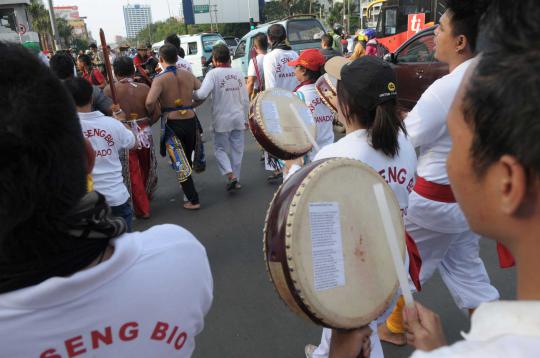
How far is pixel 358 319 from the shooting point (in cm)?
132

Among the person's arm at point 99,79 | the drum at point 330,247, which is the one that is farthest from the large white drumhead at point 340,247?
the person's arm at point 99,79

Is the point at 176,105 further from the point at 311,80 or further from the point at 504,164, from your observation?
the point at 504,164

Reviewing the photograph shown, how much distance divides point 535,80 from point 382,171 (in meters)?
1.25

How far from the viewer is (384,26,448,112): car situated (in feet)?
23.1

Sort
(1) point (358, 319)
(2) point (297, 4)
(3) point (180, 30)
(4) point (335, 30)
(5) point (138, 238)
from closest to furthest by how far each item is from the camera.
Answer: (5) point (138, 238)
(1) point (358, 319)
(4) point (335, 30)
(2) point (297, 4)
(3) point (180, 30)

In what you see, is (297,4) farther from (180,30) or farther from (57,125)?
(57,125)

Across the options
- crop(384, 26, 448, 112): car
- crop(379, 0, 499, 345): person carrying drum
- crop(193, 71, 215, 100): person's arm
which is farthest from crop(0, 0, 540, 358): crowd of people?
crop(384, 26, 448, 112): car

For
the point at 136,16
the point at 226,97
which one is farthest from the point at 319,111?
the point at 136,16

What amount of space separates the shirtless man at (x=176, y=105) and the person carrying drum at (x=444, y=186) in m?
3.01

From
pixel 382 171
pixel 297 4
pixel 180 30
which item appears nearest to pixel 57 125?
pixel 382 171

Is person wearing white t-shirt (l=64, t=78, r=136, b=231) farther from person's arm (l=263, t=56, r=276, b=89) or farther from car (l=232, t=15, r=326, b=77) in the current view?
car (l=232, t=15, r=326, b=77)

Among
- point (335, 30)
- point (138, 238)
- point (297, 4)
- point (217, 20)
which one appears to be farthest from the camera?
point (297, 4)

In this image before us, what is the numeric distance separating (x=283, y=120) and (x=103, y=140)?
1250 mm

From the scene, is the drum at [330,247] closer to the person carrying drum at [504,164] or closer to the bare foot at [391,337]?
the person carrying drum at [504,164]
